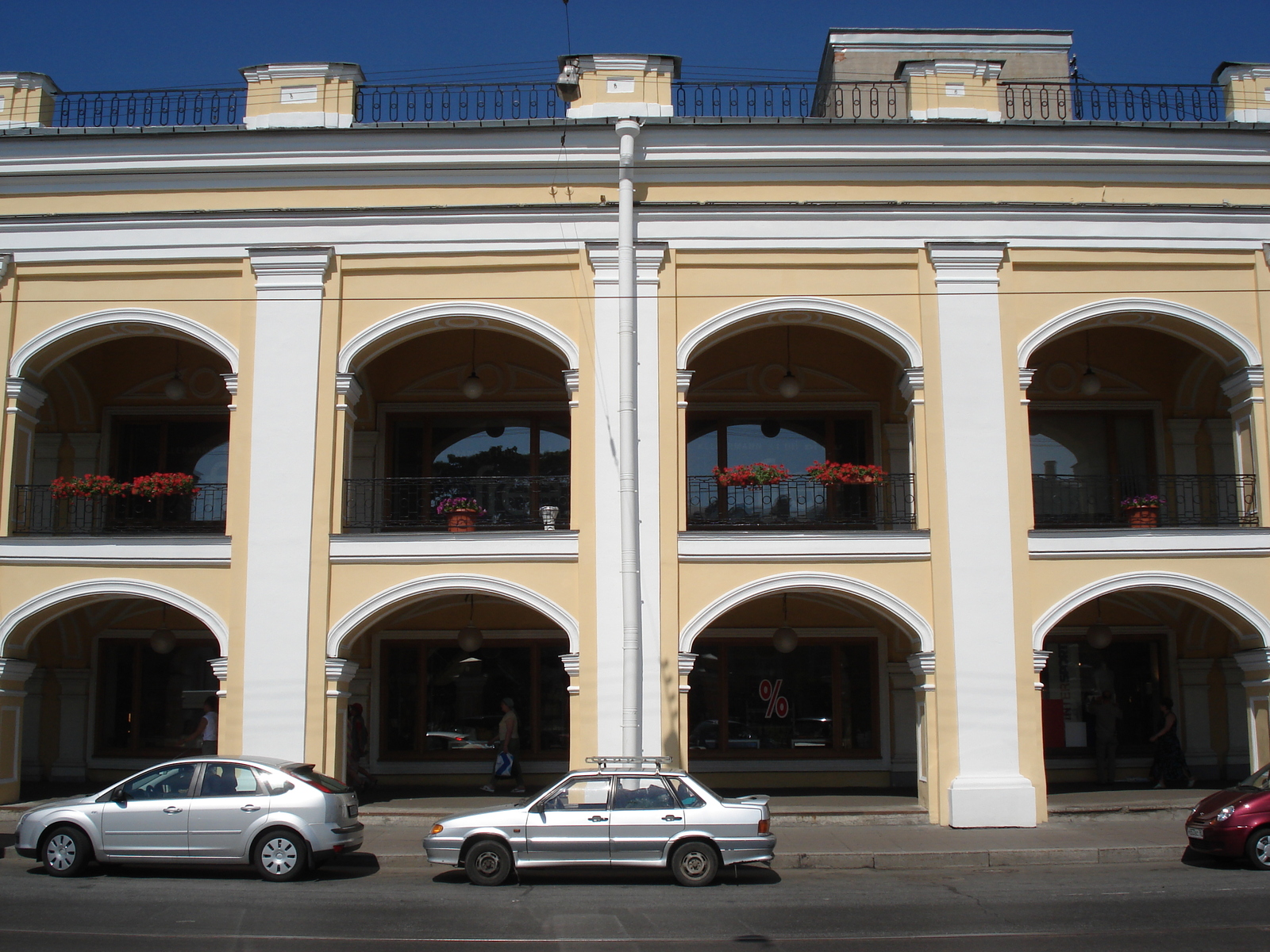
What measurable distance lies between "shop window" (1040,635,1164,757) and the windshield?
205 inches

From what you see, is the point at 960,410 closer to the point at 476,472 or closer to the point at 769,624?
the point at 769,624

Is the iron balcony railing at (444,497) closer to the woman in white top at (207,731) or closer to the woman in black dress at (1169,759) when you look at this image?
the woman in white top at (207,731)

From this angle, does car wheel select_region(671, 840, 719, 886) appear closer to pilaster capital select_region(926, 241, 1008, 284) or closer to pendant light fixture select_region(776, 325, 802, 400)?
pendant light fixture select_region(776, 325, 802, 400)

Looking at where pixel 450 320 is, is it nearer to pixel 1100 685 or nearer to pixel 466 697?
pixel 466 697

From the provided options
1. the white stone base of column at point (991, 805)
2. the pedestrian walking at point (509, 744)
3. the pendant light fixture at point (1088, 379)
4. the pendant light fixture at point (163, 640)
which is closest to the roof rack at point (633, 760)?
the pedestrian walking at point (509, 744)

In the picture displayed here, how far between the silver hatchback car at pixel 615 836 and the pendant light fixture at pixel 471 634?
19.3 ft

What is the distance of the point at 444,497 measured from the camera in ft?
52.5

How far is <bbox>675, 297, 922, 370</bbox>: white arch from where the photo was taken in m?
15.1

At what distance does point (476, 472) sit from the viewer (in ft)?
59.0

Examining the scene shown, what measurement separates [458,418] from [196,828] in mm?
8192

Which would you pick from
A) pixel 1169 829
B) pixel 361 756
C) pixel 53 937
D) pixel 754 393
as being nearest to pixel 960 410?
pixel 754 393

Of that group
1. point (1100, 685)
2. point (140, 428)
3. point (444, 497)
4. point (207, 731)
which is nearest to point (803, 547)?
point (444, 497)

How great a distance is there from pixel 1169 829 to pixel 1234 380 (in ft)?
19.4

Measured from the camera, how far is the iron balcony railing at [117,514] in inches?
609
